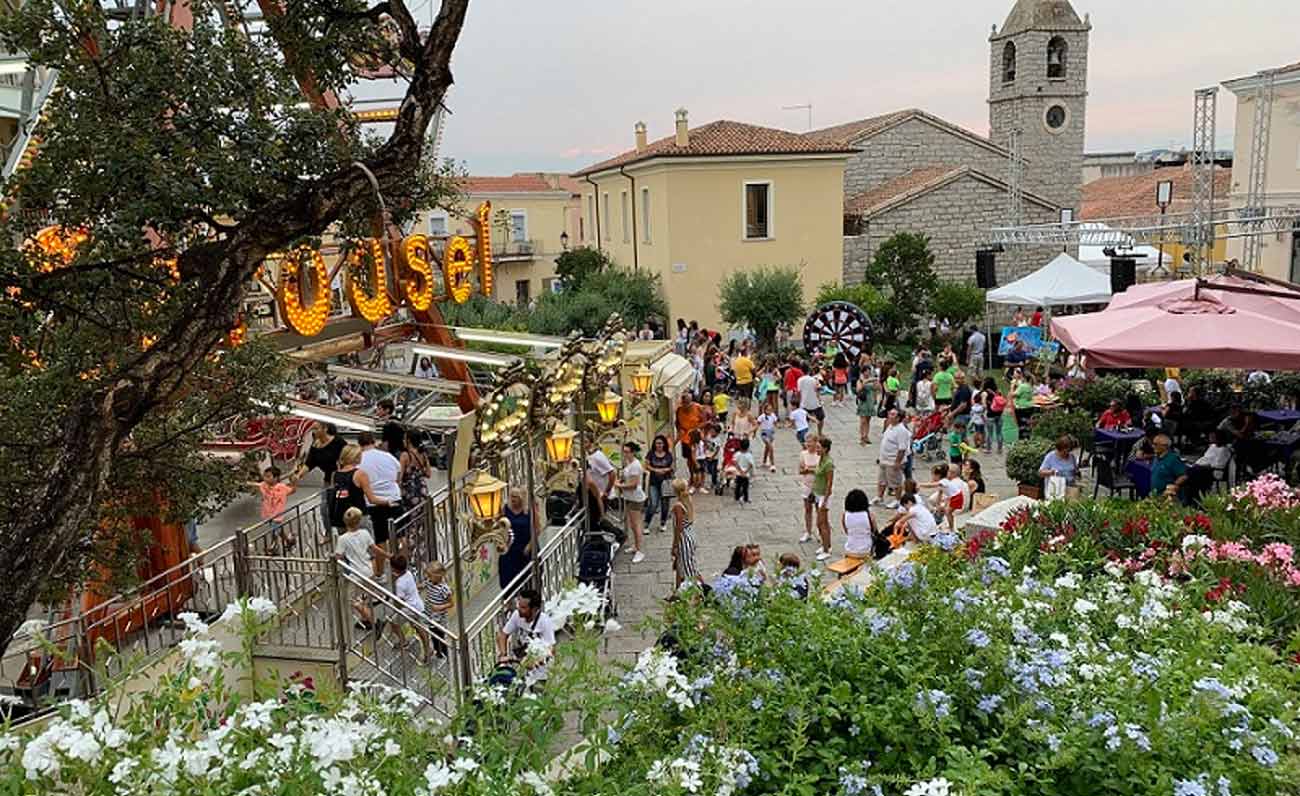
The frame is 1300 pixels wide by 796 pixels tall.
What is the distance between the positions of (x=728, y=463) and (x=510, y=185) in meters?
42.0

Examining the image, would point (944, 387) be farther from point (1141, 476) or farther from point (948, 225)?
point (948, 225)

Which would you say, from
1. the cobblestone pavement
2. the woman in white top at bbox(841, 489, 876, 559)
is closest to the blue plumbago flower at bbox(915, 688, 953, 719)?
the cobblestone pavement

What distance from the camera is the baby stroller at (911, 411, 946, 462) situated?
1527 cm

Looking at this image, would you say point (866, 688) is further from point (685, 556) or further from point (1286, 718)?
point (685, 556)

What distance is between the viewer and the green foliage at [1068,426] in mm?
12641

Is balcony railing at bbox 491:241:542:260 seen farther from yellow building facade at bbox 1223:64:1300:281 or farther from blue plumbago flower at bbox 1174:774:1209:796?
blue plumbago flower at bbox 1174:774:1209:796

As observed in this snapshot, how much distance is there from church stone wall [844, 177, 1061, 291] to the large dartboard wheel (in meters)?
11.5

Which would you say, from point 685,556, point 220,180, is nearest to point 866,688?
point 220,180

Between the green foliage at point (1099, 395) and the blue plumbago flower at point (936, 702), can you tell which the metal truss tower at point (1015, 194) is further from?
the blue plumbago flower at point (936, 702)

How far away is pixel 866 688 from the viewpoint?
3.93m

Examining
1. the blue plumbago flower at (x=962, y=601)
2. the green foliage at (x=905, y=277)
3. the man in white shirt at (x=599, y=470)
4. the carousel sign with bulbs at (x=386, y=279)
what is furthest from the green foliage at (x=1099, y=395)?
the green foliage at (x=905, y=277)

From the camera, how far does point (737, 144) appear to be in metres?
30.2

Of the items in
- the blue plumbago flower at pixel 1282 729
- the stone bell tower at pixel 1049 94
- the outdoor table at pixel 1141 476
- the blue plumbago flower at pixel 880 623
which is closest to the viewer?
the blue plumbago flower at pixel 1282 729

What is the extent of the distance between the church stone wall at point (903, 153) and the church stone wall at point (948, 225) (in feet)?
13.5
